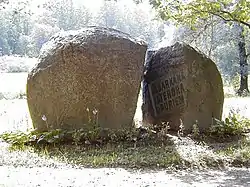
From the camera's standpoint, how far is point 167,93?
20.7ft

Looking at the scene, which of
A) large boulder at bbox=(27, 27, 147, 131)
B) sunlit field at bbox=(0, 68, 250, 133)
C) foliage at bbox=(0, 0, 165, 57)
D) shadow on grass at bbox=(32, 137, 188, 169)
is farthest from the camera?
foliage at bbox=(0, 0, 165, 57)

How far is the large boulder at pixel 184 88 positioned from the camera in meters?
6.13

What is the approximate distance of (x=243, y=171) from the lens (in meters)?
4.40

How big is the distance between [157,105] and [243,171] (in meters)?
2.40

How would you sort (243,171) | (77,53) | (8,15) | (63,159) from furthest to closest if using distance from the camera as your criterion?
(8,15), (77,53), (63,159), (243,171)

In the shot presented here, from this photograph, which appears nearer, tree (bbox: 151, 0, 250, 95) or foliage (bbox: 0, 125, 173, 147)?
foliage (bbox: 0, 125, 173, 147)

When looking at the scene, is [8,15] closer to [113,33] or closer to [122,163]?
[113,33]

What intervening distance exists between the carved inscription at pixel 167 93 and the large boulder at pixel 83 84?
769mm

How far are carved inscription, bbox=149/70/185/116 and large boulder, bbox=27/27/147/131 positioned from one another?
2.52 feet

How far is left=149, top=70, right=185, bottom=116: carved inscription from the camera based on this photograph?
20.2ft

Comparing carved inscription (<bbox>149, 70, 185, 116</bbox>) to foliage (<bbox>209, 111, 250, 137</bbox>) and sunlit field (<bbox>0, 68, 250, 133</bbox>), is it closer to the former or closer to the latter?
foliage (<bbox>209, 111, 250, 137</bbox>)

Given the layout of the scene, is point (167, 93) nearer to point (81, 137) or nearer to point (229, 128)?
point (229, 128)

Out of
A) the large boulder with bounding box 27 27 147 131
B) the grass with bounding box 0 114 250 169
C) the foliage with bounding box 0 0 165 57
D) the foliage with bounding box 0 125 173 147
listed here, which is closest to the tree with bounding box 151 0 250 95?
the large boulder with bounding box 27 27 147 131

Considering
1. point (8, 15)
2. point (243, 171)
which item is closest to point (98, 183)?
point (243, 171)
